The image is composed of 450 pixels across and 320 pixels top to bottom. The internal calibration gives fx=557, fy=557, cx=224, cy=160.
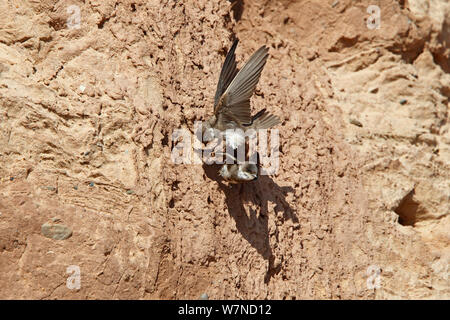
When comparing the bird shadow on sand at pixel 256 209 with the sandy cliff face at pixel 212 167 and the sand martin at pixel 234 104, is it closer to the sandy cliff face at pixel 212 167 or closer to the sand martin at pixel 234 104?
the sandy cliff face at pixel 212 167

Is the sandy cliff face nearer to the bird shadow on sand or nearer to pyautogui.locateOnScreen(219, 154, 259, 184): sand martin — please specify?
the bird shadow on sand

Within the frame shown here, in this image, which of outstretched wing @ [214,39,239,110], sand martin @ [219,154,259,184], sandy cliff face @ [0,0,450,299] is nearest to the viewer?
sandy cliff face @ [0,0,450,299]

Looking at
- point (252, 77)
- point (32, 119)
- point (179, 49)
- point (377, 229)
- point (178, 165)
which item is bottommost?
point (377, 229)

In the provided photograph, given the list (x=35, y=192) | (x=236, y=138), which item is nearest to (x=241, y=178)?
(x=236, y=138)

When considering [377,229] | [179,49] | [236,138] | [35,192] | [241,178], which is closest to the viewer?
[35,192]

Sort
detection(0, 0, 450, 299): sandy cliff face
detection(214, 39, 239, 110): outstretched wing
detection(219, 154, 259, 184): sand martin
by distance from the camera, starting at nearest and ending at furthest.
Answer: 1. detection(0, 0, 450, 299): sandy cliff face
2. detection(219, 154, 259, 184): sand martin
3. detection(214, 39, 239, 110): outstretched wing

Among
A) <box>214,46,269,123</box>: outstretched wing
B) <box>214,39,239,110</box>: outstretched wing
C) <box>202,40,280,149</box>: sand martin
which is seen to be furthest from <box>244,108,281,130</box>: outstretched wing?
<box>214,39,239,110</box>: outstretched wing

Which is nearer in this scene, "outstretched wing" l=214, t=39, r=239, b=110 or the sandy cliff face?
the sandy cliff face

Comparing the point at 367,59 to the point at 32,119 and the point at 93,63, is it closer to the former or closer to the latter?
the point at 93,63
